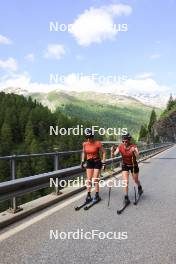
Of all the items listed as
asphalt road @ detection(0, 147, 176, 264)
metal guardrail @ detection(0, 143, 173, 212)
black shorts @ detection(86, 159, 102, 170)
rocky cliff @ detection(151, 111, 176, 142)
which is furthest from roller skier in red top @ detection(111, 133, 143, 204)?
rocky cliff @ detection(151, 111, 176, 142)

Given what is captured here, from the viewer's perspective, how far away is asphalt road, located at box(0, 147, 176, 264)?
5438mm

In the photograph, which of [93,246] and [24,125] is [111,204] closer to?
[93,246]

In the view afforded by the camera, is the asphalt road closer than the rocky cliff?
Yes

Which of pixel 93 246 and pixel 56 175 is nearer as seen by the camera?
pixel 93 246

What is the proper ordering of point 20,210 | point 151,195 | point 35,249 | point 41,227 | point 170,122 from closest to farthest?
point 35,249, point 41,227, point 20,210, point 151,195, point 170,122

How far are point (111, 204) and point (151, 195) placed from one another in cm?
209

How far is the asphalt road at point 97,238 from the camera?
544cm

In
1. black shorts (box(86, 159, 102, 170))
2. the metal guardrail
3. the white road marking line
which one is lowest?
the white road marking line

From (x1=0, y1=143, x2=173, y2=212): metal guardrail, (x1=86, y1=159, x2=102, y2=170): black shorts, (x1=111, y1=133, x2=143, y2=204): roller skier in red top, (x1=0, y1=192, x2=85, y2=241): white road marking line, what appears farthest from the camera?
(x1=86, y1=159, x2=102, y2=170): black shorts

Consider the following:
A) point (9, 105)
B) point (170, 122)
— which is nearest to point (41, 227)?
point (170, 122)

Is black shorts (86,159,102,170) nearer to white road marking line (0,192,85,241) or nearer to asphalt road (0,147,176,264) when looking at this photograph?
asphalt road (0,147,176,264)

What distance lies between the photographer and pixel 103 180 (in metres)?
14.7

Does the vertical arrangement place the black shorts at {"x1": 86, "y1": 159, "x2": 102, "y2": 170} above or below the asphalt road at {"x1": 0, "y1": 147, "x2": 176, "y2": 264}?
above

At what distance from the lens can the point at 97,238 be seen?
6.51m
